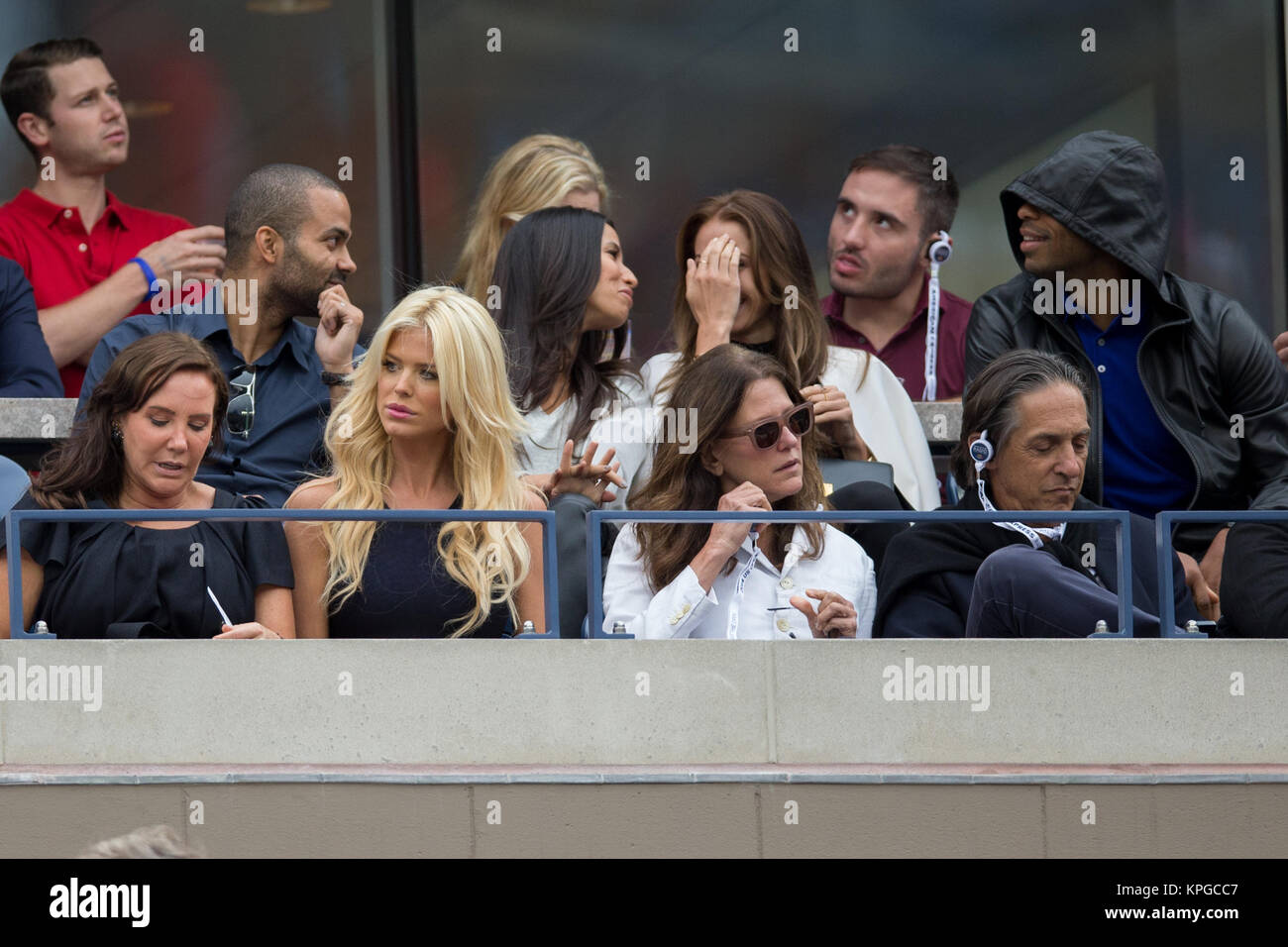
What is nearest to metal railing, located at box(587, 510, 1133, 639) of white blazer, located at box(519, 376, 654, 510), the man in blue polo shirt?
white blazer, located at box(519, 376, 654, 510)

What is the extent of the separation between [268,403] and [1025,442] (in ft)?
8.11

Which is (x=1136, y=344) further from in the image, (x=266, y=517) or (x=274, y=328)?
(x=266, y=517)

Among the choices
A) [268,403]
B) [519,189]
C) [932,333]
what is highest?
[519,189]

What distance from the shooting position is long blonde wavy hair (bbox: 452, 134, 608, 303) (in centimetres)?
758

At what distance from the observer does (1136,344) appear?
690 cm

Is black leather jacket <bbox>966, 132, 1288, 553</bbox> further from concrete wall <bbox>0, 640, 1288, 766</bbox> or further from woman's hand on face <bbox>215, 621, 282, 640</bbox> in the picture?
woman's hand on face <bbox>215, 621, 282, 640</bbox>

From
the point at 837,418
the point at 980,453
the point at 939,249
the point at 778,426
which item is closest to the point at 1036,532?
the point at 980,453

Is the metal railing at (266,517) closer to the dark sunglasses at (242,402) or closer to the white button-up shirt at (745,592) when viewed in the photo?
the white button-up shirt at (745,592)

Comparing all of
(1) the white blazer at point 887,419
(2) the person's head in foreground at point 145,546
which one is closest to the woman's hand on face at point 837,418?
(1) the white blazer at point 887,419

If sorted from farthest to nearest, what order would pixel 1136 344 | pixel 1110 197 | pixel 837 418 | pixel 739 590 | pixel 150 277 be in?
pixel 150 277, pixel 1110 197, pixel 1136 344, pixel 837 418, pixel 739 590

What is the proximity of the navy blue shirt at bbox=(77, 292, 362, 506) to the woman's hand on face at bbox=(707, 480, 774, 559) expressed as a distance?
1.41m

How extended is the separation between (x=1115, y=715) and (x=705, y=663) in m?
1.07

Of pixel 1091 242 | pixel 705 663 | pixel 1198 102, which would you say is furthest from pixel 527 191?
pixel 1198 102
